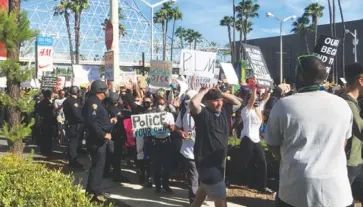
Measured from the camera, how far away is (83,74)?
15820mm

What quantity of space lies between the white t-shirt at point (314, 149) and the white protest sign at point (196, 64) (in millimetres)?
6622

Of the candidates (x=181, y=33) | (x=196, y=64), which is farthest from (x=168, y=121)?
(x=181, y=33)

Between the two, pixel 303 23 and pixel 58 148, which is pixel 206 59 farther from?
pixel 303 23

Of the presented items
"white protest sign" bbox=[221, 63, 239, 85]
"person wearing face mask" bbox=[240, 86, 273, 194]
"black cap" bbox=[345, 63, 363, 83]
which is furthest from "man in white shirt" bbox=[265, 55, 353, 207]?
"white protest sign" bbox=[221, 63, 239, 85]

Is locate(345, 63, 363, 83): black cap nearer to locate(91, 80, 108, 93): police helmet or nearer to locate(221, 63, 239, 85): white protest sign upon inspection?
locate(91, 80, 108, 93): police helmet

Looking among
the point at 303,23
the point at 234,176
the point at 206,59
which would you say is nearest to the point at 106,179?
the point at 234,176

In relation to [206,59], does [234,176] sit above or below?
below

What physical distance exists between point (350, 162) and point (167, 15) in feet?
219

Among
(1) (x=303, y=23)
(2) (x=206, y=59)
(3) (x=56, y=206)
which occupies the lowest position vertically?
(3) (x=56, y=206)

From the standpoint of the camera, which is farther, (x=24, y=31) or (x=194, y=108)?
(x=24, y=31)

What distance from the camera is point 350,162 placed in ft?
15.0

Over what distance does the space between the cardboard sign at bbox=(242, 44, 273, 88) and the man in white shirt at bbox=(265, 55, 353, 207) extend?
6267 millimetres

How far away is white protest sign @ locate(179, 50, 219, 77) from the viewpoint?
9.73m

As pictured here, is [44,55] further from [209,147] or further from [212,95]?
[209,147]
